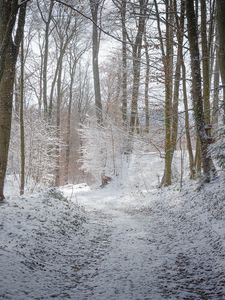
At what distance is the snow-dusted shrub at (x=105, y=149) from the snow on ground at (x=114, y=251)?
12595 millimetres

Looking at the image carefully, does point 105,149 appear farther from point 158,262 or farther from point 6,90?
point 158,262

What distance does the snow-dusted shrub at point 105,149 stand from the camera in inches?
958

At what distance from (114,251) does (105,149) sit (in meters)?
17.9

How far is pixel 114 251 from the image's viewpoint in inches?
281

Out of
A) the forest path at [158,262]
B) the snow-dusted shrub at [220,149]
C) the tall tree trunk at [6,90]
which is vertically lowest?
the forest path at [158,262]

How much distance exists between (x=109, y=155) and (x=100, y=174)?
4.77ft

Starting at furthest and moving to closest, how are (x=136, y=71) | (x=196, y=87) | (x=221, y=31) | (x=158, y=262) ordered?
(x=136, y=71) < (x=196, y=87) < (x=221, y=31) < (x=158, y=262)

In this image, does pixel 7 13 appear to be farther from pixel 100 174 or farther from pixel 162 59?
pixel 100 174

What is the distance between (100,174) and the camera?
2500 centimetres

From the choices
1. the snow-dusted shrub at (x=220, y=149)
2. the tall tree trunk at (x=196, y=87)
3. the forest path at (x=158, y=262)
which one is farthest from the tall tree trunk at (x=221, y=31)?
the forest path at (x=158, y=262)

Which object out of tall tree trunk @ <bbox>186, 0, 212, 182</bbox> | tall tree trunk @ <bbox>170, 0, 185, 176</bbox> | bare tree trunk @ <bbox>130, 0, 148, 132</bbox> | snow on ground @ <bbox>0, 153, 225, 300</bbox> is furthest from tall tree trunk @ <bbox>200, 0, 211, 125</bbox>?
bare tree trunk @ <bbox>130, 0, 148, 132</bbox>

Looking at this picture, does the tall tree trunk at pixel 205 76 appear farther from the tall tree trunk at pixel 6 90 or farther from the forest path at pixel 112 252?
the tall tree trunk at pixel 6 90

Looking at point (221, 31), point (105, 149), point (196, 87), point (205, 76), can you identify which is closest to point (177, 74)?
point (205, 76)

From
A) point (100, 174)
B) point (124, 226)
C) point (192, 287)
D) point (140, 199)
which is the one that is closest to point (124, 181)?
point (100, 174)
